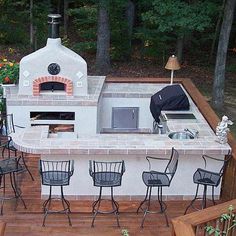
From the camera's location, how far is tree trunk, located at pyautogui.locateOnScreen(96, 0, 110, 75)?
1430cm

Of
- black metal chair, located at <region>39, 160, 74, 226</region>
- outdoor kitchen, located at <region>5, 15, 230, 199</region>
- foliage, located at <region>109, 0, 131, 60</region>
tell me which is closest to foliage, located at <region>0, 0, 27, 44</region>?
foliage, located at <region>109, 0, 131, 60</region>

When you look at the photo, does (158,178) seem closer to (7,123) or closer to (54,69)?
(54,69)

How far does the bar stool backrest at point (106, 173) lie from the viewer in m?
6.34

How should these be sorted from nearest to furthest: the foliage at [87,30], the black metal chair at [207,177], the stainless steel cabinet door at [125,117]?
the black metal chair at [207,177], the stainless steel cabinet door at [125,117], the foliage at [87,30]

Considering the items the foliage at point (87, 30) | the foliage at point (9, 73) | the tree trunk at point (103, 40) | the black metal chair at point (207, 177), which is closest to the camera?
the black metal chair at point (207, 177)

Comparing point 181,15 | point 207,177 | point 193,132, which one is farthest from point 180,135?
point 181,15

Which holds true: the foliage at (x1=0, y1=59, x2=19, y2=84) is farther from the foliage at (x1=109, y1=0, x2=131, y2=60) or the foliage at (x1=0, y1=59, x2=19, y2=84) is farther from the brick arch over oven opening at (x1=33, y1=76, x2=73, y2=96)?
the foliage at (x1=109, y1=0, x2=131, y2=60)

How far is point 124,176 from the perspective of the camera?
7.18 meters

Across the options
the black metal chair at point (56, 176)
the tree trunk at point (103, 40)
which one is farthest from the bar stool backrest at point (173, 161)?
the tree trunk at point (103, 40)

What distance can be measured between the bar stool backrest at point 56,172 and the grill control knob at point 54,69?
2.58 metres

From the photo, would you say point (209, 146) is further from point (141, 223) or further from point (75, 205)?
point (75, 205)

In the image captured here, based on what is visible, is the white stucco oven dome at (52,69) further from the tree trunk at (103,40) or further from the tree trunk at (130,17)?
the tree trunk at (130,17)

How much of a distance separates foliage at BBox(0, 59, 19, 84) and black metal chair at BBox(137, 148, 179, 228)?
394 centimetres

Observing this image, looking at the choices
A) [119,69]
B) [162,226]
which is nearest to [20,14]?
[119,69]
